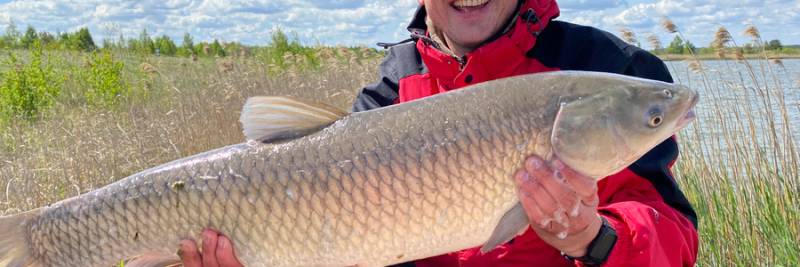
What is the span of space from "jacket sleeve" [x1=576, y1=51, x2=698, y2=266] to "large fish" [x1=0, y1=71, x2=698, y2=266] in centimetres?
33

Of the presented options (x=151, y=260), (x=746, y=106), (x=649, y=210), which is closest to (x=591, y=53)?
(x=649, y=210)

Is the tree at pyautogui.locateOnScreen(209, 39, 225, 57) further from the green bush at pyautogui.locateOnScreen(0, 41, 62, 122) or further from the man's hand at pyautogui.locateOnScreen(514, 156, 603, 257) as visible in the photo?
the man's hand at pyautogui.locateOnScreen(514, 156, 603, 257)

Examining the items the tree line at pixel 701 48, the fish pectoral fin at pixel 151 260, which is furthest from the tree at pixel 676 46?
the fish pectoral fin at pixel 151 260

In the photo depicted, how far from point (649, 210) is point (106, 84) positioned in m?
9.67

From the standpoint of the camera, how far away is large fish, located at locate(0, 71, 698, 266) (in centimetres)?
200

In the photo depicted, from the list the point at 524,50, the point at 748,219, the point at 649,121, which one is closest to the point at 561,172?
the point at 649,121

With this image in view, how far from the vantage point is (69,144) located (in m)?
6.93

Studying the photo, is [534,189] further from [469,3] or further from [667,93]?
[469,3]

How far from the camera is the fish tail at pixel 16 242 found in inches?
93.7

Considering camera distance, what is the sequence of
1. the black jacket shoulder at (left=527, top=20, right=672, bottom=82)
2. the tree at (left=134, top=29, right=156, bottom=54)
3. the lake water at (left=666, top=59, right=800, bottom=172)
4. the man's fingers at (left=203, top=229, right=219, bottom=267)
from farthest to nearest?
the tree at (left=134, top=29, right=156, bottom=54)
the lake water at (left=666, top=59, right=800, bottom=172)
the black jacket shoulder at (left=527, top=20, right=672, bottom=82)
the man's fingers at (left=203, top=229, right=219, bottom=267)

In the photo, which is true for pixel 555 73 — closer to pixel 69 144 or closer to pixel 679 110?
pixel 679 110

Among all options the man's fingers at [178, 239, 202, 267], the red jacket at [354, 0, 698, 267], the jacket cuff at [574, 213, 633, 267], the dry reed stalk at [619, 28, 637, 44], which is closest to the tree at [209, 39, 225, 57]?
the dry reed stalk at [619, 28, 637, 44]

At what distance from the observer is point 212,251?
2.25 metres

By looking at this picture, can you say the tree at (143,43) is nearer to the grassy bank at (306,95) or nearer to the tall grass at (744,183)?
the grassy bank at (306,95)
